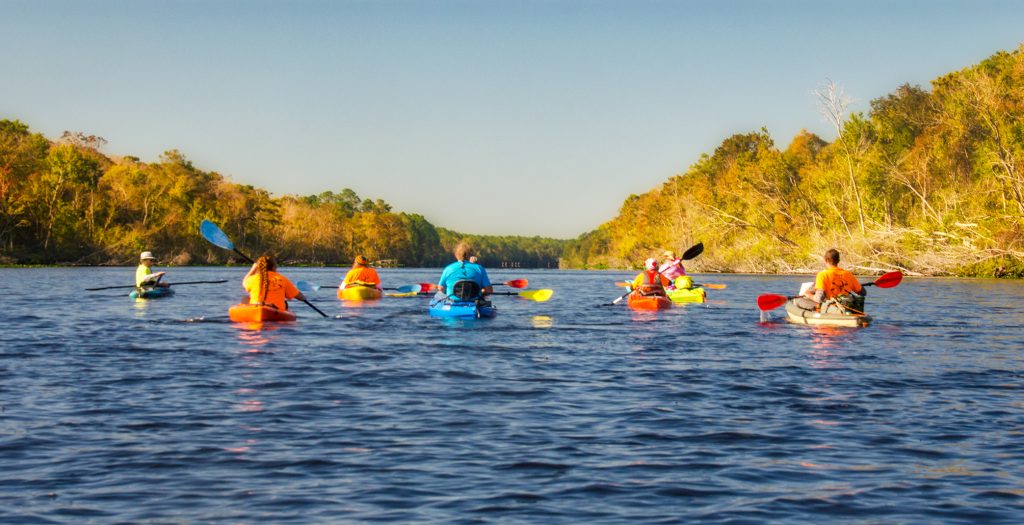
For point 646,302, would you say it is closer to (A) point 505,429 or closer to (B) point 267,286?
(B) point 267,286

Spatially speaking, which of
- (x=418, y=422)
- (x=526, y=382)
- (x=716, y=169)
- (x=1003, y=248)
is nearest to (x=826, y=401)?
(x=526, y=382)

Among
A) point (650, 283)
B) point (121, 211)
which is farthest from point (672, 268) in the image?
point (121, 211)

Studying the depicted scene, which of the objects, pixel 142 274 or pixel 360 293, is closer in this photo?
pixel 142 274

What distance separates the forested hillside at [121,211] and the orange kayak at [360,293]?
5569 cm

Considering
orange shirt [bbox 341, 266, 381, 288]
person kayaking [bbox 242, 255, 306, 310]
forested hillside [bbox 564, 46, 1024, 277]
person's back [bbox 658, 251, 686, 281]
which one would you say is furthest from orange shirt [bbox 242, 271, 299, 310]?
forested hillside [bbox 564, 46, 1024, 277]

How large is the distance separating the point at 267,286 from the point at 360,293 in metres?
9.89

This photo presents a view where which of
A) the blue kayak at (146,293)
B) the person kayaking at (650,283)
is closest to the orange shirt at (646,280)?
the person kayaking at (650,283)

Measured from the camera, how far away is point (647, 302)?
81.0 ft

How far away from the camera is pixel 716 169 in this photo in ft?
389

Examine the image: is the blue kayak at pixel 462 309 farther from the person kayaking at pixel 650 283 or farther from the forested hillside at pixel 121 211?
the forested hillside at pixel 121 211

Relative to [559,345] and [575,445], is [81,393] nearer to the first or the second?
[575,445]

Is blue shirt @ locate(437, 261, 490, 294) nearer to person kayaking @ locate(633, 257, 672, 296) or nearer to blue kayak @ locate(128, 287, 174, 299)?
person kayaking @ locate(633, 257, 672, 296)

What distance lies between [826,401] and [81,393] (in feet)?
25.2

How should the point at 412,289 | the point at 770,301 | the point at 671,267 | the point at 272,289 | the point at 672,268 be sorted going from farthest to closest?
1. the point at 672,268
2. the point at 671,267
3. the point at 412,289
4. the point at 770,301
5. the point at 272,289
